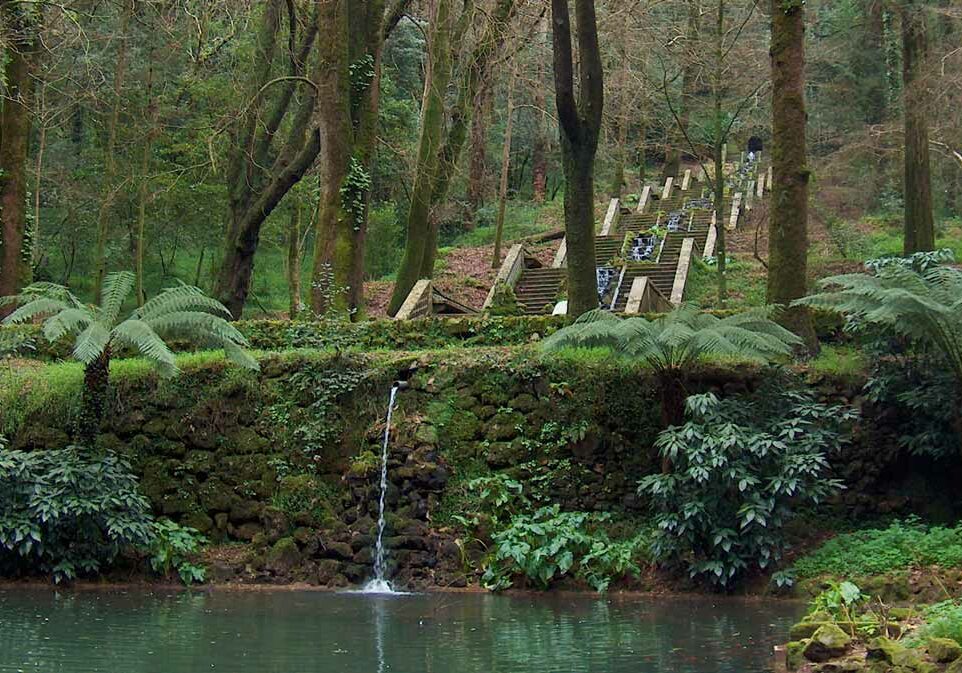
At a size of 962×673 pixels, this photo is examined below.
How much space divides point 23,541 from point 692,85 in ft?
63.8

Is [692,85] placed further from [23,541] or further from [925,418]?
[23,541]

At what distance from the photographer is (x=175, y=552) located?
1255 cm

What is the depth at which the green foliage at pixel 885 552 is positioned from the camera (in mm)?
10398

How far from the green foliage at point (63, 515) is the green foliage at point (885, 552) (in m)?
7.14

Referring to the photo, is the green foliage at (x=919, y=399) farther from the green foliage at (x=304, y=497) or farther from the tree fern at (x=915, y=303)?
the green foliage at (x=304, y=497)

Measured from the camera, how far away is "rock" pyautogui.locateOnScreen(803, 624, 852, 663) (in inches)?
271

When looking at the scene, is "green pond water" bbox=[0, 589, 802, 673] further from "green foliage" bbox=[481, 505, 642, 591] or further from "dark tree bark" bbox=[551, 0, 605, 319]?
"dark tree bark" bbox=[551, 0, 605, 319]

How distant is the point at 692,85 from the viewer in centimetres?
2634

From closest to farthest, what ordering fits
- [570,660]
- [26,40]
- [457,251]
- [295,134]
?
[570,660] → [26,40] → [295,134] → [457,251]

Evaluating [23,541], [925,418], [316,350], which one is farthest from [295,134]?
[925,418]

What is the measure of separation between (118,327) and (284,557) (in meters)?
3.14

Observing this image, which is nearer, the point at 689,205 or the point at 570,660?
the point at 570,660

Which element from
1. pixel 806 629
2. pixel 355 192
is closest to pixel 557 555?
pixel 806 629

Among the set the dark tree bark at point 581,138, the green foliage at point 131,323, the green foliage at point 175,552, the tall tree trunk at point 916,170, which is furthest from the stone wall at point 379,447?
the tall tree trunk at point 916,170
